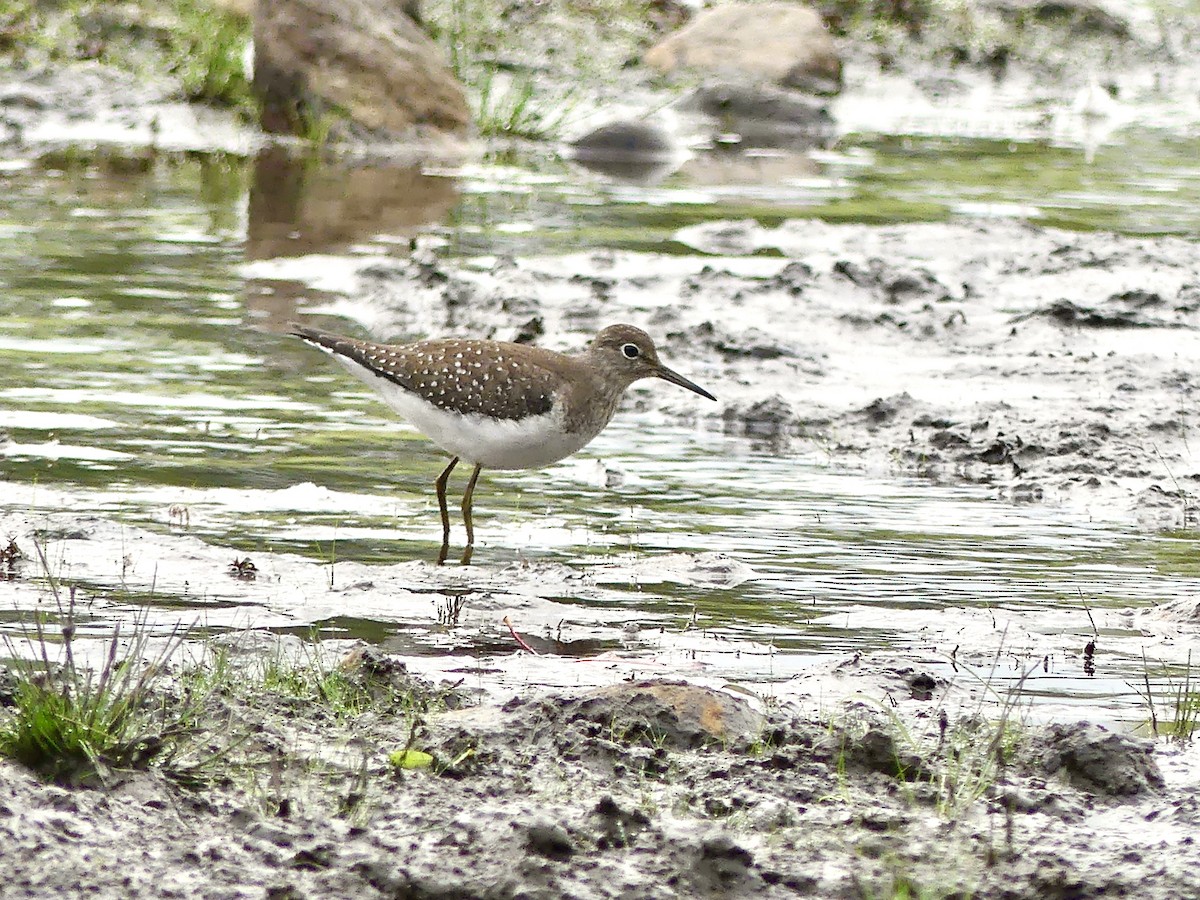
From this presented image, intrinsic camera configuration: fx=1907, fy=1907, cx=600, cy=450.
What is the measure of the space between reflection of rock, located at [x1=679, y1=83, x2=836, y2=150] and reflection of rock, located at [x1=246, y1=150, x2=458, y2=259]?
17.5ft

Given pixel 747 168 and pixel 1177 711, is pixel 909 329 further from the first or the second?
pixel 747 168

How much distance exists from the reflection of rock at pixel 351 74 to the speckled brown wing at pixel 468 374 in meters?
12.0

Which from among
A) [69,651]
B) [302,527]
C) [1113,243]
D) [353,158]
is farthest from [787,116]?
[69,651]

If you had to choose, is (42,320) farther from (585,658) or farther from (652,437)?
(585,658)

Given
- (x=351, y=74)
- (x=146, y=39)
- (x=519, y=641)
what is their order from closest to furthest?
(x=519, y=641) < (x=351, y=74) < (x=146, y=39)

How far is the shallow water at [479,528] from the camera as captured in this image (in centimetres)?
753

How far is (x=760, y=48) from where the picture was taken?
2566 cm

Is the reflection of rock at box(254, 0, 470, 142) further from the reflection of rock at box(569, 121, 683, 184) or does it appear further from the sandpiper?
the sandpiper

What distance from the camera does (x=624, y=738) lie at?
6.01 meters

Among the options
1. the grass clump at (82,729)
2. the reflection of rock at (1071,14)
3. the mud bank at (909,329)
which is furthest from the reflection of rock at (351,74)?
the grass clump at (82,729)

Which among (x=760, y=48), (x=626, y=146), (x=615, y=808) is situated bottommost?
(x=615, y=808)

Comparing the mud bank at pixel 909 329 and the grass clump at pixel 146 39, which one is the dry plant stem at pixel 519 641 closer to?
the mud bank at pixel 909 329

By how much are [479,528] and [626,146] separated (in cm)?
1280

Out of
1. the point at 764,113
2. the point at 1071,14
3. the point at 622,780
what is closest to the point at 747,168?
the point at 764,113
